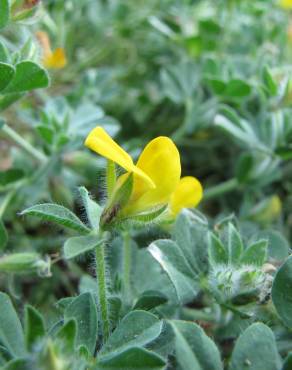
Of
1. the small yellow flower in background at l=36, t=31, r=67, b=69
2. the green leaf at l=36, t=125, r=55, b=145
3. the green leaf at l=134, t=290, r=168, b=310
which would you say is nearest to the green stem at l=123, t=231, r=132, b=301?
the green leaf at l=134, t=290, r=168, b=310

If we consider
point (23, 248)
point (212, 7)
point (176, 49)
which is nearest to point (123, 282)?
point (23, 248)

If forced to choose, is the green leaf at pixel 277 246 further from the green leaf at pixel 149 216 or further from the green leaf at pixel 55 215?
the green leaf at pixel 55 215

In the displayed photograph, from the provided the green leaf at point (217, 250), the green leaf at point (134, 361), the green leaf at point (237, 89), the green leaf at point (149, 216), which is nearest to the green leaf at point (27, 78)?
the green leaf at point (149, 216)

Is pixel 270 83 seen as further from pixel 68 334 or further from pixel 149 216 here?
pixel 68 334

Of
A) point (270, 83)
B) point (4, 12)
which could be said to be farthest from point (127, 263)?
point (270, 83)

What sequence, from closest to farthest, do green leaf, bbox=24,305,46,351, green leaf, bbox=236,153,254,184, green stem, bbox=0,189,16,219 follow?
green leaf, bbox=24,305,46,351 < green stem, bbox=0,189,16,219 < green leaf, bbox=236,153,254,184

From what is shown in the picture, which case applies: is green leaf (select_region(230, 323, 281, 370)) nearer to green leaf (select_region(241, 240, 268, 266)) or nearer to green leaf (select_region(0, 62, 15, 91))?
green leaf (select_region(241, 240, 268, 266))
